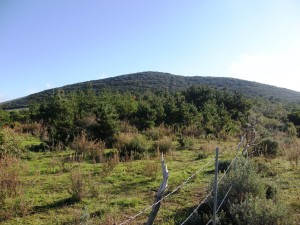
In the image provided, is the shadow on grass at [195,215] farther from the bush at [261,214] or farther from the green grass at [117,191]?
the bush at [261,214]

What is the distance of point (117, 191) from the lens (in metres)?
6.70

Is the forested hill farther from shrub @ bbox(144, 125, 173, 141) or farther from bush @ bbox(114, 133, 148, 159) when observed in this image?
bush @ bbox(114, 133, 148, 159)

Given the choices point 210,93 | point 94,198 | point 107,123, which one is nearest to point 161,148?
point 107,123

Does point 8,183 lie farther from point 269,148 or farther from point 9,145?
point 269,148

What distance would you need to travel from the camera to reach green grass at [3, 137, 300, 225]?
5.30m

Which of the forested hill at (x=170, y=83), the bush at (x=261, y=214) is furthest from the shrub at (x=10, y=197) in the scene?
the forested hill at (x=170, y=83)

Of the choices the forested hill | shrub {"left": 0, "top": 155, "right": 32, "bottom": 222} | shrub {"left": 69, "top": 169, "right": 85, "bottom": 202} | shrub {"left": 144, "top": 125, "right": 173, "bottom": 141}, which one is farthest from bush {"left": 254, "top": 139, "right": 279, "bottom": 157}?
the forested hill

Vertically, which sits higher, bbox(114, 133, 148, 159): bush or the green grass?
bbox(114, 133, 148, 159): bush

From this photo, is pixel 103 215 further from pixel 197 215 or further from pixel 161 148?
pixel 161 148

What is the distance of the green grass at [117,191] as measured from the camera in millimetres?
5297

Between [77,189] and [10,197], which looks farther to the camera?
[77,189]

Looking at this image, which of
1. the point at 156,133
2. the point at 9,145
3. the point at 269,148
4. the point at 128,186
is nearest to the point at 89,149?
the point at 9,145

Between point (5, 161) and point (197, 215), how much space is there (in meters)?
4.75

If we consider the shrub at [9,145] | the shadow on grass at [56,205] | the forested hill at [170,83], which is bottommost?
the shadow on grass at [56,205]
